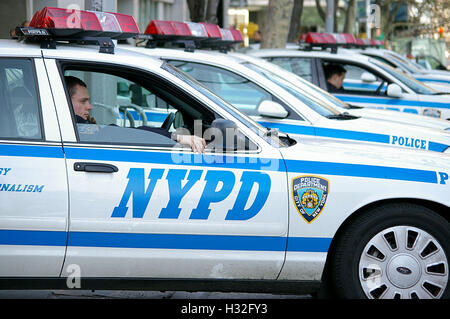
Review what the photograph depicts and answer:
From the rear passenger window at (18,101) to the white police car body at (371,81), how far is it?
6.12 meters

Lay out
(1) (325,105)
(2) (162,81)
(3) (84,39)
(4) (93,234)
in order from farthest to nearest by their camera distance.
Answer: (1) (325,105), (3) (84,39), (2) (162,81), (4) (93,234)

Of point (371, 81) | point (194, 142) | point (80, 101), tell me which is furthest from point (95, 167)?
point (371, 81)

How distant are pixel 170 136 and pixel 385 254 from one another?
1376 millimetres

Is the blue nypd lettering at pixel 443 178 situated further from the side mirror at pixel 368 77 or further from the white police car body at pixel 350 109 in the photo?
the side mirror at pixel 368 77

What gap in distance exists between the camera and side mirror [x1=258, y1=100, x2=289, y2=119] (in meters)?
6.80

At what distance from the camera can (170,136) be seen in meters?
4.63

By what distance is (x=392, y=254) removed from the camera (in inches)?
176

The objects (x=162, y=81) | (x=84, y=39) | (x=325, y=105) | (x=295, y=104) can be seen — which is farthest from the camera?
(x=325, y=105)

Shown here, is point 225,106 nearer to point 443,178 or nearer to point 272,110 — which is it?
point 443,178

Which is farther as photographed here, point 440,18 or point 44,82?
point 440,18

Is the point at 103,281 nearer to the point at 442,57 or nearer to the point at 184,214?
the point at 184,214

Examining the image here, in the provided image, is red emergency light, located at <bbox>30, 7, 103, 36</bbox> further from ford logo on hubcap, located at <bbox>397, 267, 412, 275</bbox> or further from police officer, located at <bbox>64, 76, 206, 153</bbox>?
ford logo on hubcap, located at <bbox>397, 267, 412, 275</bbox>

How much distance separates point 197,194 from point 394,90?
6101 mm

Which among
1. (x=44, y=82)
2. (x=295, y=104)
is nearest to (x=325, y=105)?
(x=295, y=104)
